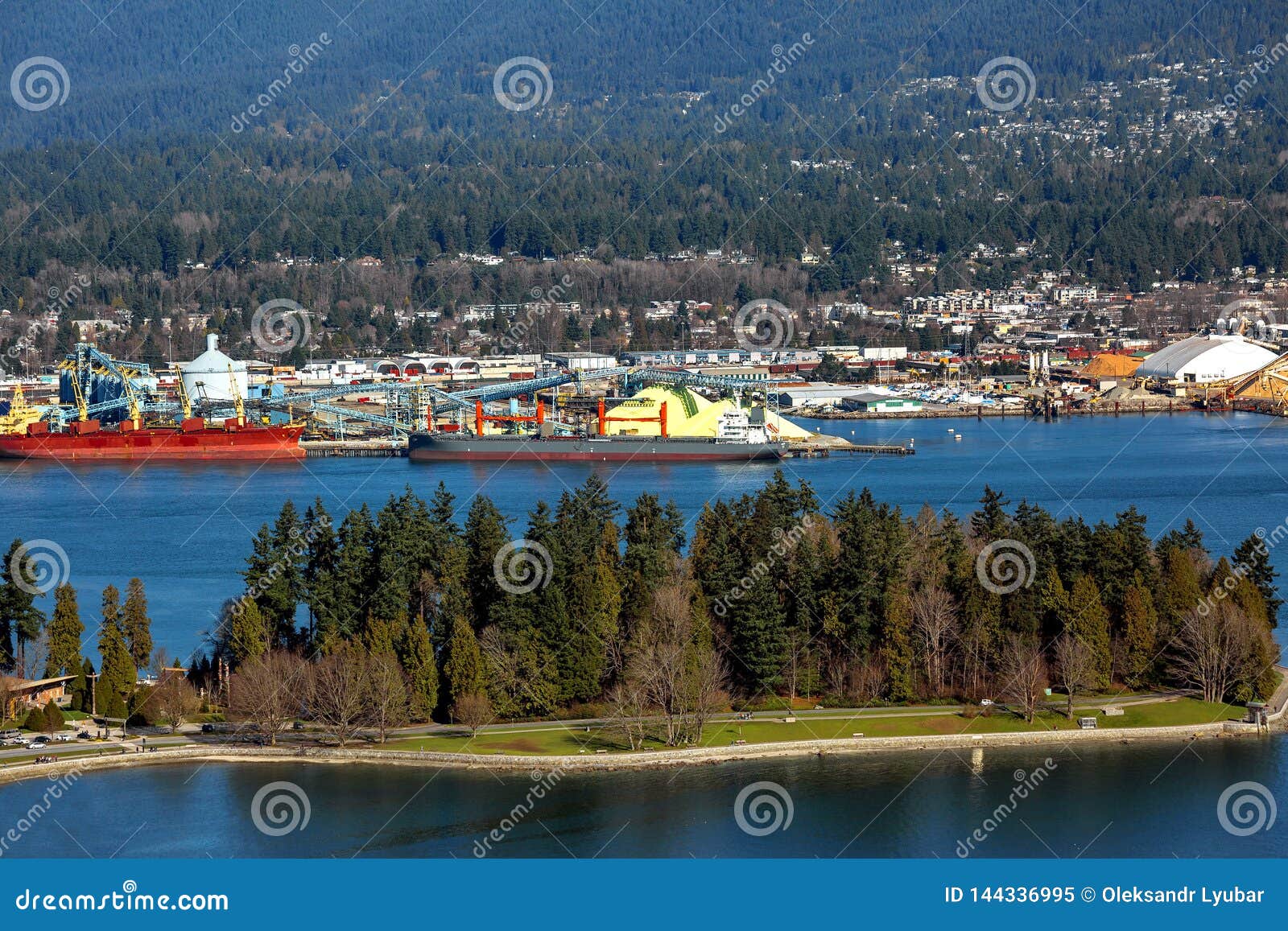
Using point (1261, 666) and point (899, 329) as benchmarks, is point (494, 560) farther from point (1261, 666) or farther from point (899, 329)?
point (899, 329)

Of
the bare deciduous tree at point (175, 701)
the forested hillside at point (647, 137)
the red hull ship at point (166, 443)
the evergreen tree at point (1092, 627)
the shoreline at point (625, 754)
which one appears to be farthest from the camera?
the forested hillside at point (647, 137)

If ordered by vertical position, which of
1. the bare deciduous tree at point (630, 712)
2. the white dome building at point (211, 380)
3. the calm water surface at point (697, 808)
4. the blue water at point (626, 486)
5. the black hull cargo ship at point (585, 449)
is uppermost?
the white dome building at point (211, 380)

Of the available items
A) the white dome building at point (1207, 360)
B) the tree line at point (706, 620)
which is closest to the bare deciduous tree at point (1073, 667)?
the tree line at point (706, 620)

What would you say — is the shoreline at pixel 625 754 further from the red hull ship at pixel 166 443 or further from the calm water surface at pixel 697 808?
the red hull ship at pixel 166 443

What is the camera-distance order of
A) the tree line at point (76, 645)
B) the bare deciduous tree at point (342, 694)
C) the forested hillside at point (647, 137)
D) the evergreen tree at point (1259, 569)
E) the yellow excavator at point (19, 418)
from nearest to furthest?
the bare deciduous tree at point (342, 694) < the tree line at point (76, 645) < the evergreen tree at point (1259, 569) < the yellow excavator at point (19, 418) < the forested hillside at point (647, 137)

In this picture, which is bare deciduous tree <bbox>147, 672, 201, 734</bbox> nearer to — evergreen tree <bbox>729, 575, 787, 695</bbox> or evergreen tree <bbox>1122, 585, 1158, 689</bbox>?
evergreen tree <bbox>729, 575, 787, 695</bbox>

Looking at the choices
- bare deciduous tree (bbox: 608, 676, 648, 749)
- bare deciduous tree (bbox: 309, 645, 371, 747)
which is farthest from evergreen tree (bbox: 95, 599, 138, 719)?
bare deciduous tree (bbox: 608, 676, 648, 749)
